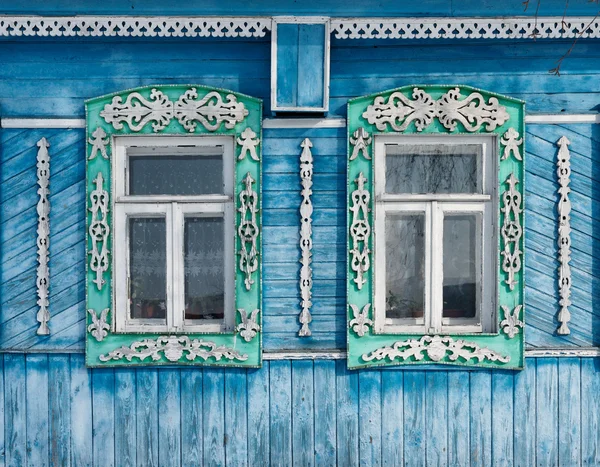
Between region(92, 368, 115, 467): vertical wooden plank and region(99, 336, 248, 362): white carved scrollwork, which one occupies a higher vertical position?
region(99, 336, 248, 362): white carved scrollwork

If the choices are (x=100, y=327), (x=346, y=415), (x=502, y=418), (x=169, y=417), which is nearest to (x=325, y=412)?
(x=346, y=415)

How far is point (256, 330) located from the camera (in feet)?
10.9

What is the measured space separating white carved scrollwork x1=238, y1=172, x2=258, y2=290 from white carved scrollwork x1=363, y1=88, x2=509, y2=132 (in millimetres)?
774

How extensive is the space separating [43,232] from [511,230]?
8.60 ft

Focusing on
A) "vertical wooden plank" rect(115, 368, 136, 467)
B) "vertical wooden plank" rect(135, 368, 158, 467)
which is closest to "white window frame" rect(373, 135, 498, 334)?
"vertical wooden plank" rect(135, 368, 158, 467)

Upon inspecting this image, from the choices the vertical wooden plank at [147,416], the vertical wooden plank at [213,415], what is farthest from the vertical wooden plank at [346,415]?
the vertical wooden plank at [147,416]

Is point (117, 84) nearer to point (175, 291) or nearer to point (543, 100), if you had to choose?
point (175, 291)

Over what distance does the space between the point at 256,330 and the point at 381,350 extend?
2.32ft

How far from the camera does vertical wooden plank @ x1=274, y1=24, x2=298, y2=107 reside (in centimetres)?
328

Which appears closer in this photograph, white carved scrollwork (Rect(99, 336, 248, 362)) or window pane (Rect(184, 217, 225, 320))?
white carved scrollwork (Rect(99, 336, 248, 362))

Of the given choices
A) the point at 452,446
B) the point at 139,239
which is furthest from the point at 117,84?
the point at 452,446

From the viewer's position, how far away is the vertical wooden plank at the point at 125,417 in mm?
3373

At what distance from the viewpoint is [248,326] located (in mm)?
3332

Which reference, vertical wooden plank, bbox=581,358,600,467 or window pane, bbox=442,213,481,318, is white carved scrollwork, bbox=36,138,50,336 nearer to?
window pane, bbox=442,213,481,318
